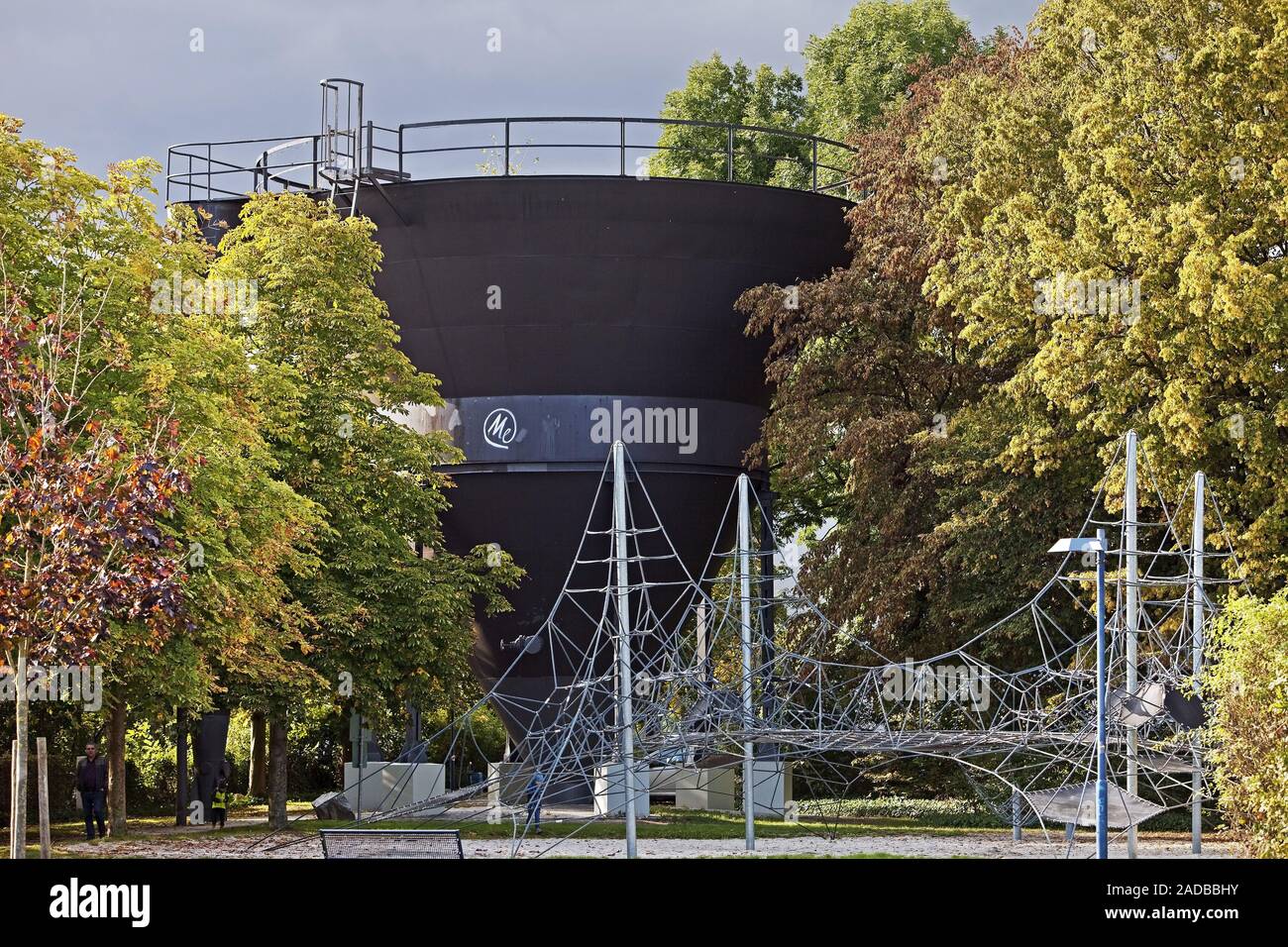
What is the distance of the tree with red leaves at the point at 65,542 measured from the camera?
50.5 ft

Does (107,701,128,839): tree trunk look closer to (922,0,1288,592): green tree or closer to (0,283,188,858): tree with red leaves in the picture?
(0,283,188,858): tree with red leaves

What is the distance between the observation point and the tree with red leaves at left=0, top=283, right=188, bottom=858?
15391 millimetres

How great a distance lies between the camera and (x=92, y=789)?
26.7 m

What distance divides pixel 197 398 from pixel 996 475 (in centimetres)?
1466

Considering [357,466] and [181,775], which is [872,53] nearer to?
[357,466]

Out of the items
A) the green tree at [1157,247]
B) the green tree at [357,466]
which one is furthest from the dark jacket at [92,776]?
the green tree at [1157,247]

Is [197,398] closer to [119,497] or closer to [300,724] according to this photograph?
[119,497]

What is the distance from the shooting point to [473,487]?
31484mm

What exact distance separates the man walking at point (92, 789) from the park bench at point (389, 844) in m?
10.7

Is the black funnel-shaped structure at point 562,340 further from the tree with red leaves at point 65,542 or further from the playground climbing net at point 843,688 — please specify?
the tree with red leaves at point 65,542

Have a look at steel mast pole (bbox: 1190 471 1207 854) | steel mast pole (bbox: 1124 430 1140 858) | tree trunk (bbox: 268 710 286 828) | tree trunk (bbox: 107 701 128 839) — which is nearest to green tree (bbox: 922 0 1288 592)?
steel mast pole (bbox: 1190 471 1207 854)

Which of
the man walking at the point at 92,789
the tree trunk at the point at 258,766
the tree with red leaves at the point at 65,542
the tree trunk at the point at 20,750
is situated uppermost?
the tree with red leaves at the point at 65,542

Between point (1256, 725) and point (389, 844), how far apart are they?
835 centimetres

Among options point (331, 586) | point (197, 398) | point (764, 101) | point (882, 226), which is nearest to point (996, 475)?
point (882, 226)
